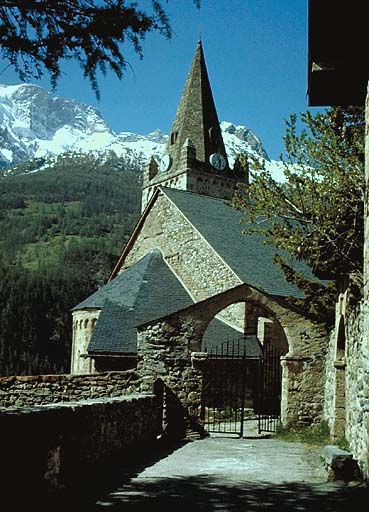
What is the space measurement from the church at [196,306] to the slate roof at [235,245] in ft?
0.21

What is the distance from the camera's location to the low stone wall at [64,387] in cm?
1458

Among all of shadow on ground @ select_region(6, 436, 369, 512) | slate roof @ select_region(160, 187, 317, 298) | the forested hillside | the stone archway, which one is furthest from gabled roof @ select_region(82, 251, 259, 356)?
the forested hillside

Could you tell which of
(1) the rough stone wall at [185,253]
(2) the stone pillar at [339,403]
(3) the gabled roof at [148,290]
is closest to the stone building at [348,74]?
(2) the stone pillar at [339,403]

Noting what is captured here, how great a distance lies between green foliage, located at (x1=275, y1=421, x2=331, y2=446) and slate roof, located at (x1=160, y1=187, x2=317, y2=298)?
7.10 meters

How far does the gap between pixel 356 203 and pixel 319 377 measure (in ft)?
13.9

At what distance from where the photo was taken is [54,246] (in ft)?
346

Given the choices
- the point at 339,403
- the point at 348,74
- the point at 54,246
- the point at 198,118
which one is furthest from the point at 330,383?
the point at 54,246

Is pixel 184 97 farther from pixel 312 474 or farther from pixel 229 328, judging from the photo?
pixel 312 474

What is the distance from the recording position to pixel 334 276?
13086 mm

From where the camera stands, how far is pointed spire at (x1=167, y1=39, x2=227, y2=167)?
169ft

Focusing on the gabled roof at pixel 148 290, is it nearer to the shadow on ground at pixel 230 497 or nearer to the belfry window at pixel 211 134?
the shadow on ground at pixel 230 497

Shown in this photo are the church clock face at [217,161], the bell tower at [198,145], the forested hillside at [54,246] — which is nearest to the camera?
the bell tower at [198,145]

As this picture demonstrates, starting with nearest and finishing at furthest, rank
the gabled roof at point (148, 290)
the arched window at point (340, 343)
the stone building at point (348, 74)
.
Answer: the stone building at point (348, 74)
the arched window at point (340, 343)
the gabled roof at point (148, 290)

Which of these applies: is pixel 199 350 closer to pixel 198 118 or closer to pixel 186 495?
pixel 186 495
